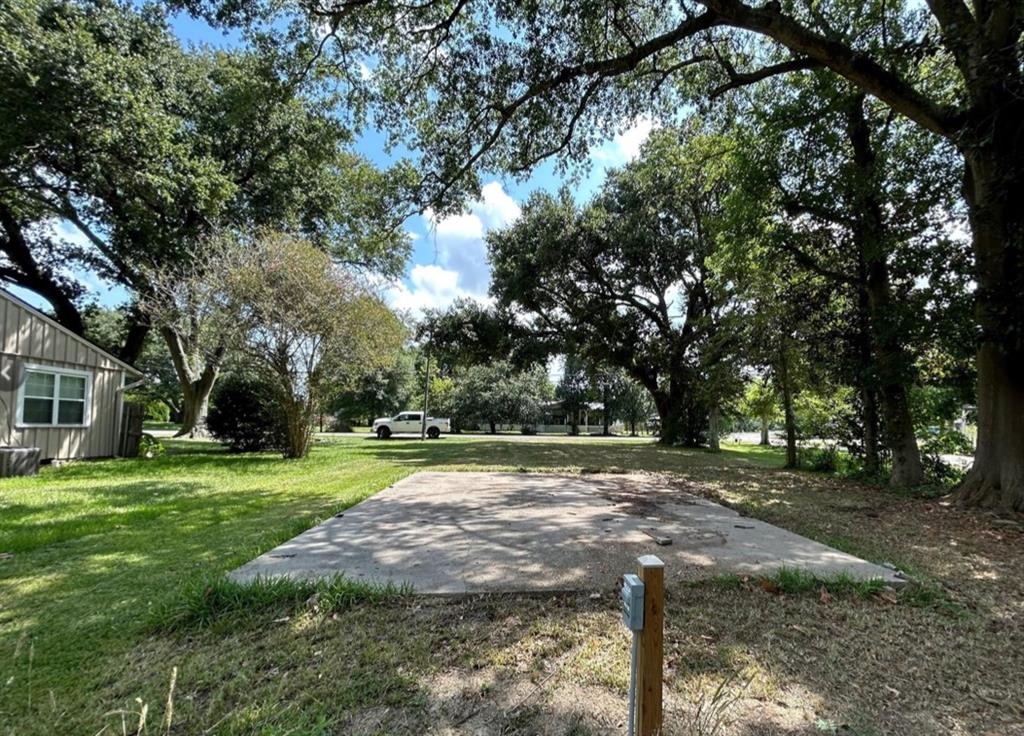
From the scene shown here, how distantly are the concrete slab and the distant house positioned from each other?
27.2 feet

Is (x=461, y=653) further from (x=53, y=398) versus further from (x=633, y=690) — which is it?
(x=53, y=398)

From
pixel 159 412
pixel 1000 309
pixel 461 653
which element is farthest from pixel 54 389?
pixel 159 412

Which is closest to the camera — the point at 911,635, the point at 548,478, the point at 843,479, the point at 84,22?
the point at 911,635

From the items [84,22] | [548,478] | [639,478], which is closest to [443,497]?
[548,478]

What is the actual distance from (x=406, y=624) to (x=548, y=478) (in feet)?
19.7

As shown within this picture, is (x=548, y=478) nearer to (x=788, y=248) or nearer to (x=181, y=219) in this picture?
(x=788, y=248)

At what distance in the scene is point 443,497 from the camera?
252 inches

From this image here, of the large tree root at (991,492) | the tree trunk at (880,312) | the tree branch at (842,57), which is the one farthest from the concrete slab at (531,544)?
the tree branch at (842,57)

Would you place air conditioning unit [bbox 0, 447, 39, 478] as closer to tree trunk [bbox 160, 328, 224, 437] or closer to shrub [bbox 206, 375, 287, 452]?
shrub [bbox 206, 375, 287, 452]

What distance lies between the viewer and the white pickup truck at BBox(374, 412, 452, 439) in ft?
78.9

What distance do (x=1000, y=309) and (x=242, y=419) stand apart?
15.0 m

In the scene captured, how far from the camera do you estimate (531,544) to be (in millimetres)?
4137

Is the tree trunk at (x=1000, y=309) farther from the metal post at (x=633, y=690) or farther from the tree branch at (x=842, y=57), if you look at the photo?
the metal post at (x=633, y=690)

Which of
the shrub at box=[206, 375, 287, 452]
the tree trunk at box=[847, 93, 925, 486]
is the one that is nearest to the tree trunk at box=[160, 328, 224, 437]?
the shrub at box=[206, 375, 287, 452]
